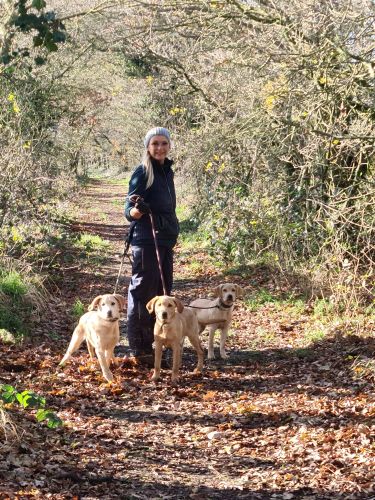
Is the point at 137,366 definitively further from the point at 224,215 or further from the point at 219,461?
the point at 224,215

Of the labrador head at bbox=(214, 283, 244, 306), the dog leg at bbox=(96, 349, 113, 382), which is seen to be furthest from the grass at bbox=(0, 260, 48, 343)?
the labrador head at bbox=(214, 283, 244, 306)

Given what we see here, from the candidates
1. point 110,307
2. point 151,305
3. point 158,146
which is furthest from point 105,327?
point 158,146

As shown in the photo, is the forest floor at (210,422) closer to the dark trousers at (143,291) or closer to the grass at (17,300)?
the grass at (17,300)

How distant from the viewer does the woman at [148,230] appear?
307 inches

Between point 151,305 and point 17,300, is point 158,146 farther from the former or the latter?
point 17,300

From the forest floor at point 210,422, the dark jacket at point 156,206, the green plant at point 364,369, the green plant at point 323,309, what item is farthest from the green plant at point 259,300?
the green plant at point 364,369

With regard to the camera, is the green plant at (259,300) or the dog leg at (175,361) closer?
the dog leg at (175,361)

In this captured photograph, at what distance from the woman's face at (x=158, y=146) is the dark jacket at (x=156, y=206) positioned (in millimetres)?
130

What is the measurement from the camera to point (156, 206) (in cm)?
790

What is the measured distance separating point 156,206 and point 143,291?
100 centimetres

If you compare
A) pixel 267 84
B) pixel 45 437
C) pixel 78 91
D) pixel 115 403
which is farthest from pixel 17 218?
pixel 78 91

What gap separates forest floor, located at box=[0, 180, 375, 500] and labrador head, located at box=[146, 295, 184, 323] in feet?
2.45

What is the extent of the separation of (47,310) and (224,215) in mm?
5712

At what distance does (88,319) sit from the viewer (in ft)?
24.7
